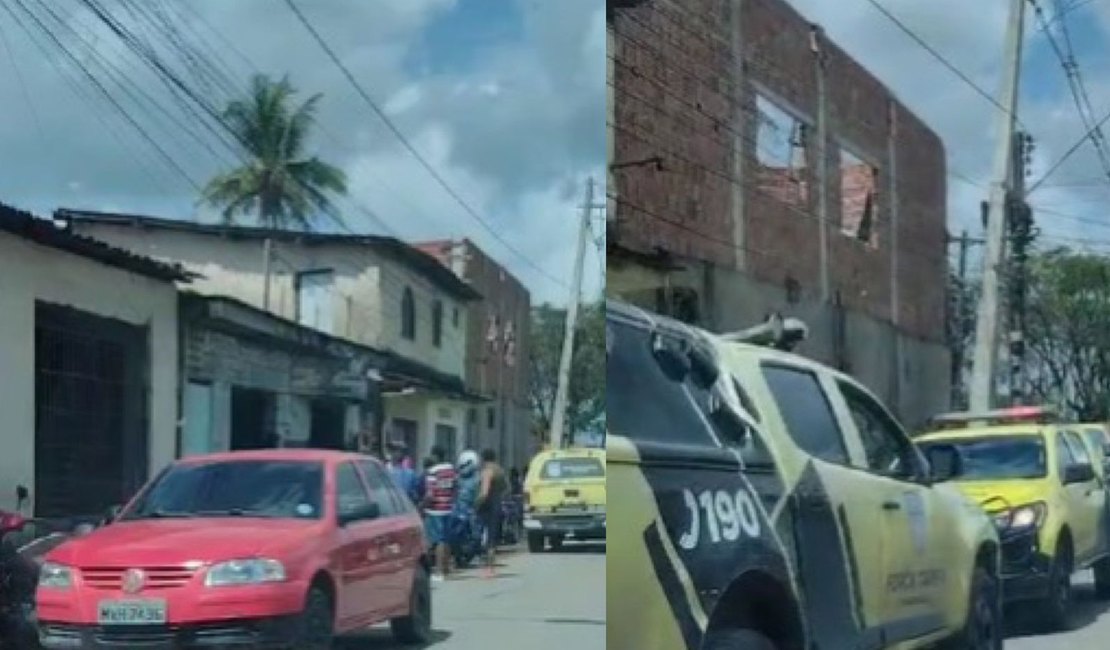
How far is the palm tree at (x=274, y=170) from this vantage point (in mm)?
2410

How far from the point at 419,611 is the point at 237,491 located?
0.34 meters

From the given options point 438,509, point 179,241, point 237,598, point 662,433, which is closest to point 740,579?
point 662,433

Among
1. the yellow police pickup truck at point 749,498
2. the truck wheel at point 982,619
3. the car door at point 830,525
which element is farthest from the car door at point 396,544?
the truck wheel at point 982,619

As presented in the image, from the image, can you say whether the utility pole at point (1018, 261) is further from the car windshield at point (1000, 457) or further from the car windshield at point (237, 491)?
the car windshield at point (237, 491)

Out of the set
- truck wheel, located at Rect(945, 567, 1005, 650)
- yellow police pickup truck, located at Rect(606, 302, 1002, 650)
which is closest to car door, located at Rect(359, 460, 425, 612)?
yellow police pickup truck, located at Rect(606, 302, 1002, 650)

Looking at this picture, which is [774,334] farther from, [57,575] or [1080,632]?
[1080,632]

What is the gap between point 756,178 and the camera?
8.11 ft

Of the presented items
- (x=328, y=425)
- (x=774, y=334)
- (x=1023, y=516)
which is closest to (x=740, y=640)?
(x=774, y=334)

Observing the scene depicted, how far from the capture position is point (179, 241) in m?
2.44

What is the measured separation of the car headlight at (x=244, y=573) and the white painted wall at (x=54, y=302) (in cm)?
20

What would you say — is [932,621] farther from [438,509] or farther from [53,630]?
[53,630]

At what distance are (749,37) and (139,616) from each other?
1.11m

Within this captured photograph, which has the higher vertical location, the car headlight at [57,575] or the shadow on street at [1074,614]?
the car headlight at [57,575]

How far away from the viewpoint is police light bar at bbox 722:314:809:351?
2438 millimetres
